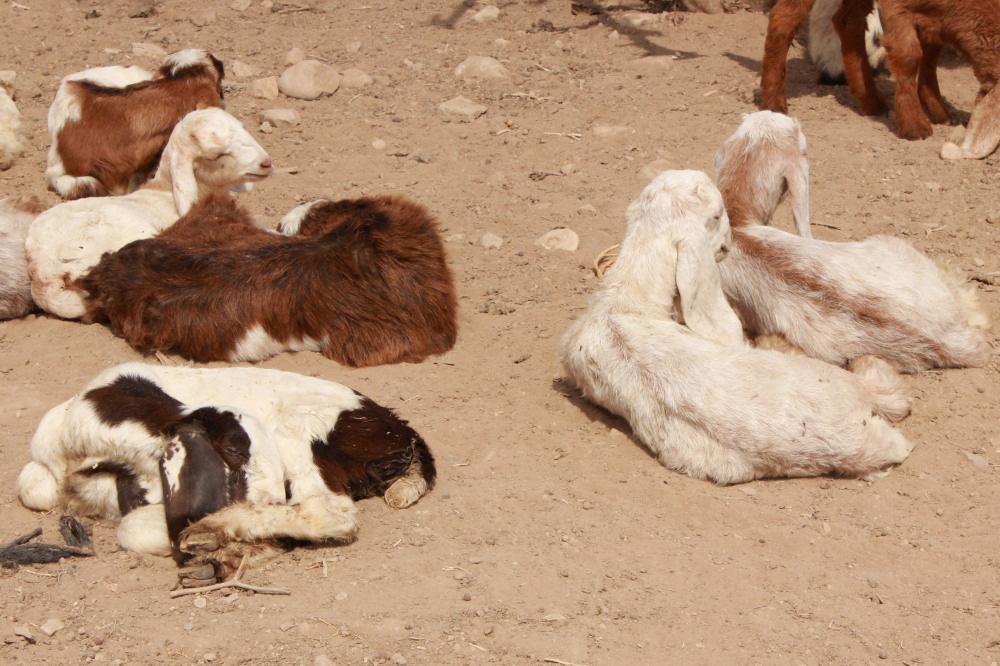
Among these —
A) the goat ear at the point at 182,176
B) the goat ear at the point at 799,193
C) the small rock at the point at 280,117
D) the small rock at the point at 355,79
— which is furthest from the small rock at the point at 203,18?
the goat ear at the point at 799,193

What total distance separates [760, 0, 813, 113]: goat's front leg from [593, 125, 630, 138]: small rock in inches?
46.4

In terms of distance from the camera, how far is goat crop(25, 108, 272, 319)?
24.3ft

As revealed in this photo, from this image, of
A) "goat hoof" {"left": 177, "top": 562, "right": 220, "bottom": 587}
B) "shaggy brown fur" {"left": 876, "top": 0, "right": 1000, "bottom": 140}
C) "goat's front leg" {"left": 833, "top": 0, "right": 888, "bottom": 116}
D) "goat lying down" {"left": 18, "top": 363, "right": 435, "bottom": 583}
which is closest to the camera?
"goat hoof" {"left": 177, "top": 562, "right": 220, "bottom": 587}

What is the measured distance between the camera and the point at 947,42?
9508 millimetres

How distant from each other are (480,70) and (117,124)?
3.39 metres

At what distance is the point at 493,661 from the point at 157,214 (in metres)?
4.82

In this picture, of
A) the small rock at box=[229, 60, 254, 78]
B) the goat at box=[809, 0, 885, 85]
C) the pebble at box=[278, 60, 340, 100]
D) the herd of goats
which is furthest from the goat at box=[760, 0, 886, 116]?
the small rock at box=[229, 60, 254, 78]

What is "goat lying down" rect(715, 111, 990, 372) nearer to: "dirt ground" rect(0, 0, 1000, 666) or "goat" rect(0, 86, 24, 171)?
"dirt ground" rect(0, 0, 1000, 666)

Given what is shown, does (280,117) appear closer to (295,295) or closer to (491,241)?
(491,241)

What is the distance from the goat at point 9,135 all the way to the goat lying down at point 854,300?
600 cm

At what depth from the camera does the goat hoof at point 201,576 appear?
4625 mm

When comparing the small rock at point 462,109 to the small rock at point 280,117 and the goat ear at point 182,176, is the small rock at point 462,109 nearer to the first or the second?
the small rock at point 280,117

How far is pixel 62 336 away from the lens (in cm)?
732

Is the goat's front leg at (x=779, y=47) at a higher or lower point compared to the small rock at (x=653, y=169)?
higher
